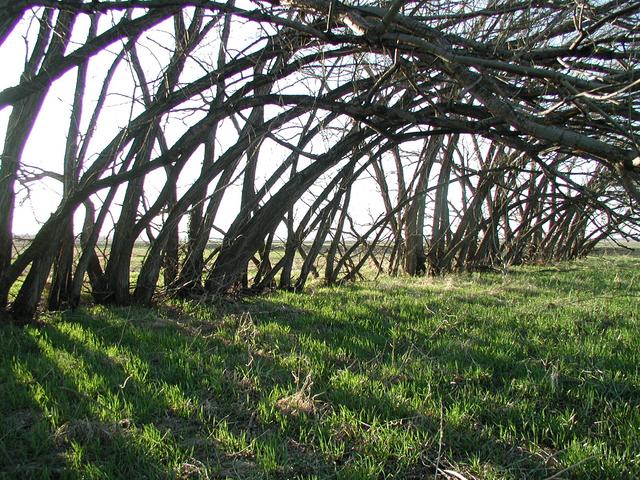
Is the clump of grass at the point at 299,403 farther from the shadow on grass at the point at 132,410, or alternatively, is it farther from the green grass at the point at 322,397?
the shadow on grass at the point at 132,410

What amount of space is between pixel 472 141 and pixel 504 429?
883 cm

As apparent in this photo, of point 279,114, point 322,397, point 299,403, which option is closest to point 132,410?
point 299,403

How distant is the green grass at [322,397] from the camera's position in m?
2.21

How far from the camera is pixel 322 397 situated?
294cm

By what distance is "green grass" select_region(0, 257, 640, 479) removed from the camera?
87.0 inches

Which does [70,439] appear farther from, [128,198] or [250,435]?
[128,198]

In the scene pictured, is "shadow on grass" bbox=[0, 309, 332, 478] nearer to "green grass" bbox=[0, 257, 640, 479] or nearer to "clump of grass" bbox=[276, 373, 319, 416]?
"green grass" bbox=[0, 257, 640, 479]

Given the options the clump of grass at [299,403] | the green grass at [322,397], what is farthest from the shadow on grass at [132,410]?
the clump of grass at [299,403]

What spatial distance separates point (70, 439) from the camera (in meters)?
2.39

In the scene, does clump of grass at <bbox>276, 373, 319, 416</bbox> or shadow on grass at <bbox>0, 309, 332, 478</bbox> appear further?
clump of grass at <bbox>276, 373, 319, 416</bbox>

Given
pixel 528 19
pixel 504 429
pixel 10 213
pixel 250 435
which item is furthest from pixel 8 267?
pixel 528 19

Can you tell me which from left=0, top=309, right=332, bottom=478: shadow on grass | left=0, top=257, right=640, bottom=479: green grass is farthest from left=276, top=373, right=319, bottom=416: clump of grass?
left=0, top=309, right=332, bottom=478: shadow on grass

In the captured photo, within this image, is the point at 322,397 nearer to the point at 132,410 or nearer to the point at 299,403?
the point at 299,403

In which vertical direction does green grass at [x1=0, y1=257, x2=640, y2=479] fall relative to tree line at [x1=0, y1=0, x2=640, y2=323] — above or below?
below
